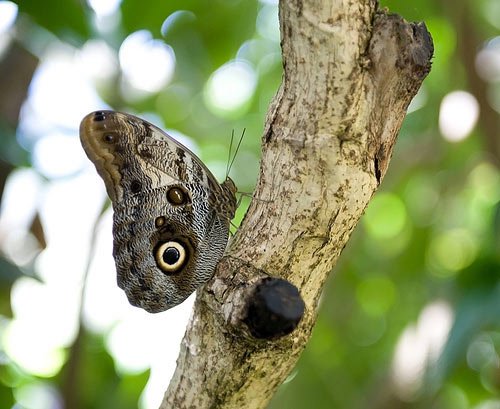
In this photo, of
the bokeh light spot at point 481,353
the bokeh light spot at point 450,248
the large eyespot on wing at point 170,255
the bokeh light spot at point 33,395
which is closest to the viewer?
the large eyespot on wing at point 170,255

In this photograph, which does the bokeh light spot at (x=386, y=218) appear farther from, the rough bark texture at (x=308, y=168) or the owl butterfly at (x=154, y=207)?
the rough bark texture at (x=308, y=168)

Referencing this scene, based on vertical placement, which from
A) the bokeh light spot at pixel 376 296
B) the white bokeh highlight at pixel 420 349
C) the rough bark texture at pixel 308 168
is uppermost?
the bokeh light spot at pixel 376 296

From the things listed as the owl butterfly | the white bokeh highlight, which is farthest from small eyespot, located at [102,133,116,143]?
the white bokeh highlight

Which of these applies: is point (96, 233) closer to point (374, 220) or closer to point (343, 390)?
point (343, 390)

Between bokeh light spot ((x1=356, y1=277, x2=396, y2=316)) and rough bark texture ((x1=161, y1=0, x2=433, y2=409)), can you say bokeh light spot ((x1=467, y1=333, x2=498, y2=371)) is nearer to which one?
bokeh light spot ((x1=356, y1=277, x2=396, y2=316))

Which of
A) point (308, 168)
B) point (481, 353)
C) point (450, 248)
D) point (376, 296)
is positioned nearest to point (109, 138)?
→ point (308, 168)

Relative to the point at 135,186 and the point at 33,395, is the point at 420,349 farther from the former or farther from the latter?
the point at 33,395

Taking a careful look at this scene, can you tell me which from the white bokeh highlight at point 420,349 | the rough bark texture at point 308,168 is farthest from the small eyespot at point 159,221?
→ the white bokeh highlight at point 420,349
